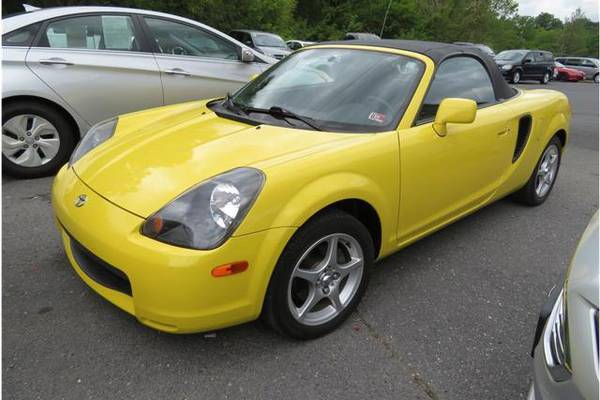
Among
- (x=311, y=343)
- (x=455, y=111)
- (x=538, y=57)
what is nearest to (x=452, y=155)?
(x=455, y=111)

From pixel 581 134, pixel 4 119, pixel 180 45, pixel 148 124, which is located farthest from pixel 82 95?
pixel 581 134

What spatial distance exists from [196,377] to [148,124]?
5.37 feet

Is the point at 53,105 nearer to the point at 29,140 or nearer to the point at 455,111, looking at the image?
the point at 29,140

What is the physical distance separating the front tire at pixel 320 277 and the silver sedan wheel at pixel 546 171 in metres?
2.39

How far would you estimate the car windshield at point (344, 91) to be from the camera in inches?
103

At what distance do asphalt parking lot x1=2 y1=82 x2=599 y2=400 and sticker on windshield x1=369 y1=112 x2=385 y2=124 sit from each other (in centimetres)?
97

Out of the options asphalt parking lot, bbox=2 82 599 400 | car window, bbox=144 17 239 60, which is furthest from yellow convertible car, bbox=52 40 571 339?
car window, bbox=144 17 239 60

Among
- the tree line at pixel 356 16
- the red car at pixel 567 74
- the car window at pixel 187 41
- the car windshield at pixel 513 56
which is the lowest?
the red car at pixel 567 74

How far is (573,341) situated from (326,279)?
119 centimetres

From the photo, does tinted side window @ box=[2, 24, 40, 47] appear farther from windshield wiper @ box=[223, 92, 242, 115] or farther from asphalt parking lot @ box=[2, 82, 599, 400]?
windshield wiper @ box=[223, 92, 242, 115]

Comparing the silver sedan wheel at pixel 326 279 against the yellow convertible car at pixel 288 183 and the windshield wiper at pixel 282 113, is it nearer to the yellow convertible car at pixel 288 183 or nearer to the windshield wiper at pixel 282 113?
the yellow convertible car at pixel 288 183

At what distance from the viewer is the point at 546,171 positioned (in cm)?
420

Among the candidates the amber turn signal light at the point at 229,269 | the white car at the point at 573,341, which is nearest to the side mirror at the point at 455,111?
the white car at the point at 573,341

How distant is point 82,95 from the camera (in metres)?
4.44
